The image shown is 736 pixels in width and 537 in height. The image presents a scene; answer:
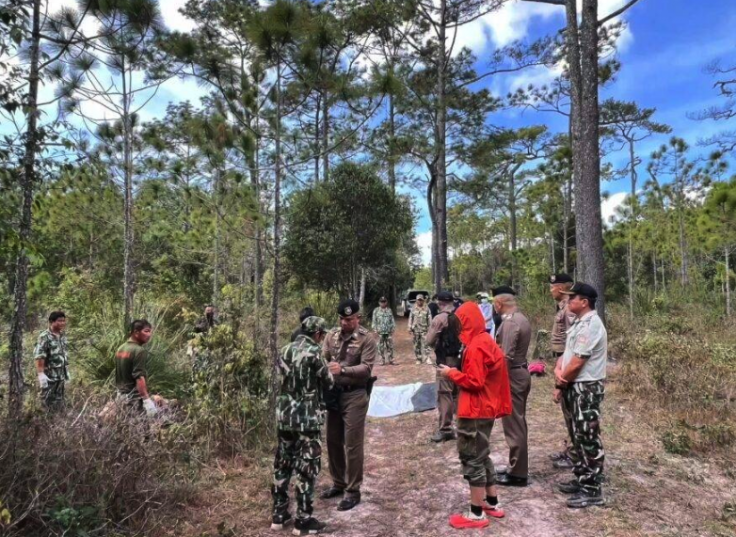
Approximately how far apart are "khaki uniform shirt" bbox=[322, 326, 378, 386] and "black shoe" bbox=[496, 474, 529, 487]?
1527 mm

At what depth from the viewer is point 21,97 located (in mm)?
3559

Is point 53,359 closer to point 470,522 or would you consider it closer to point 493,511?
point 470,522

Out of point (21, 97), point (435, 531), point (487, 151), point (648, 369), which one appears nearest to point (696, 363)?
point (648, 369)

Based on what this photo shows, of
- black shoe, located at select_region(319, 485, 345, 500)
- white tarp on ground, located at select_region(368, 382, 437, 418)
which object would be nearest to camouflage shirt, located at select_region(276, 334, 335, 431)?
black shoe, located at select_region(319, 485, 345, 500)

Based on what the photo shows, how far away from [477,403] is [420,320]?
24.4 feet

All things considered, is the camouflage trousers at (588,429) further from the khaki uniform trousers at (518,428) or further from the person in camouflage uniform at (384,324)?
the person in camouflage uniform at (384,324)

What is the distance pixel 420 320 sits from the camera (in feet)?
→ 35.9

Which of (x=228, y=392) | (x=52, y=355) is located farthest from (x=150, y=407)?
(x=52, y=355)

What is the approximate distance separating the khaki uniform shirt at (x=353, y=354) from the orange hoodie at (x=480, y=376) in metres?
0.83

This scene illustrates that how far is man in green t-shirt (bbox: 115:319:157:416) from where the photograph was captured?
4543 millimetres

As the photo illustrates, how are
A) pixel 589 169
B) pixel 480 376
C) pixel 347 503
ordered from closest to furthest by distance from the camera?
pixel 480 376, pixel 347 503, pixel 589 169

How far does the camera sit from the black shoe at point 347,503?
3.94 meters

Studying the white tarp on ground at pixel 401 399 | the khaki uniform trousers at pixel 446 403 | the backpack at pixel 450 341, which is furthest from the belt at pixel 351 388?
the white tarp on ground at pixel 401 399

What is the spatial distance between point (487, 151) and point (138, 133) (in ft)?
33.6
